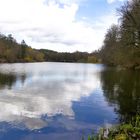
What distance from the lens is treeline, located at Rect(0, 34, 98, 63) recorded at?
104 meters

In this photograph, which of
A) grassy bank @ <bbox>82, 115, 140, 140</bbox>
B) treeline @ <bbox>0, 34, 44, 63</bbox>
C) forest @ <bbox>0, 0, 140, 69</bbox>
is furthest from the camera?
treeline @ <bbox>0, 34, 44, 63</bbox>

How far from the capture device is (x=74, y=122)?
11.8 m

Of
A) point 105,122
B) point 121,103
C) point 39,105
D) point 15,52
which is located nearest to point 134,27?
point 121,103

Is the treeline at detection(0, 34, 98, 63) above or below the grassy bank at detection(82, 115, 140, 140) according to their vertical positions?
above

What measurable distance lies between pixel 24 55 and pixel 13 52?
14737 millimetres

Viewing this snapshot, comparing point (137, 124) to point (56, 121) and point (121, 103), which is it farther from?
point (121, 103)

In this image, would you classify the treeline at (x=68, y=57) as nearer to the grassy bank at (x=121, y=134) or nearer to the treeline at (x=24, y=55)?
the treeline at (x=24, y=55)

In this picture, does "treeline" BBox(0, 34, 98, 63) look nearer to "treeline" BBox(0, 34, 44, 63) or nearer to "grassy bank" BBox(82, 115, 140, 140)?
"treeline" BBox(0, 34, 44, 63)

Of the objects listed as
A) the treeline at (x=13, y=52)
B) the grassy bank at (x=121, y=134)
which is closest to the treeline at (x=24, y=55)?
the treeline at (x=13, y=52)

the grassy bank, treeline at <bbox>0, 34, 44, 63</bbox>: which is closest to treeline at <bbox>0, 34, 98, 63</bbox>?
treeline at <bbox>0, 34, 44, 63</bbox>

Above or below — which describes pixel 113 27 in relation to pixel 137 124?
above

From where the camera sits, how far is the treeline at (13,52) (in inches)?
4034

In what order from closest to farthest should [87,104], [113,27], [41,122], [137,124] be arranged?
[137,124] < [41,122] < [87,104] < [113,27]

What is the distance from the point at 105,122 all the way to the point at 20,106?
478 cm
